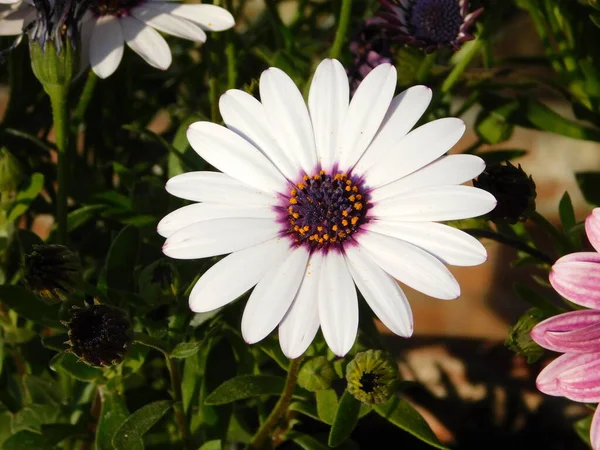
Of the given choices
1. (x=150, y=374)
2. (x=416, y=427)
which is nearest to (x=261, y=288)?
(x=416, y=427)

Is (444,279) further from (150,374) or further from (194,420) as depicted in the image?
(150,374)

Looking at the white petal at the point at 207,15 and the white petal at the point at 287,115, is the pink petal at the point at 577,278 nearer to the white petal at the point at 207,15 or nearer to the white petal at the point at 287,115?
the white petal at the point at 287,115

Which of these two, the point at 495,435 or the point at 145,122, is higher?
the point at 145,122

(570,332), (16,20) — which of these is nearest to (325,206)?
(570,332)

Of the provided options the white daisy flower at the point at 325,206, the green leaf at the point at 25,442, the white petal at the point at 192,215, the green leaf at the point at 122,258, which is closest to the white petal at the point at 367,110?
the white daisy flower at the point at 325,206

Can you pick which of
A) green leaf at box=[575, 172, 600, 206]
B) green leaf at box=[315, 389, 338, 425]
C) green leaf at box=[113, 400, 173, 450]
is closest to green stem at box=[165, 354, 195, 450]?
green leaf at box=[113, 400, 173, 450]

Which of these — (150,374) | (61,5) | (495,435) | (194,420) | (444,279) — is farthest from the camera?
(495,435)

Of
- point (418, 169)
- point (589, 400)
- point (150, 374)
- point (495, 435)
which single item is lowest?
point (495, 435)

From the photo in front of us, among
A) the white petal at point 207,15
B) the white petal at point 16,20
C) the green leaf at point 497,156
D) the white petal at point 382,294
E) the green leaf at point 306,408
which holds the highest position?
the white petal at point 207,15
